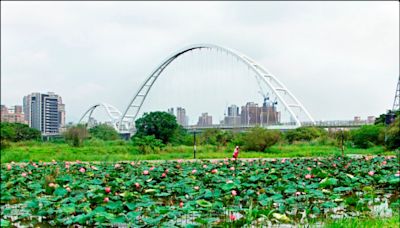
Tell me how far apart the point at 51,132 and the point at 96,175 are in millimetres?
23694

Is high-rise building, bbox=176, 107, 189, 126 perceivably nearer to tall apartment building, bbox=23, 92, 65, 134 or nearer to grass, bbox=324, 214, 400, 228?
tall apartment building, bbox=23, 92, 65, 134

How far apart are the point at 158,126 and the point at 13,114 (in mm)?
13475

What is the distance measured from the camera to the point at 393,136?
60.8 feet

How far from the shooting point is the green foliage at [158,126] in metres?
24.9

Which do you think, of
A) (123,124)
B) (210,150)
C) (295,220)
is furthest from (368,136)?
(123,124)

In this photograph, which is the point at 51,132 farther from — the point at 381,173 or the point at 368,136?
the point at 381,173

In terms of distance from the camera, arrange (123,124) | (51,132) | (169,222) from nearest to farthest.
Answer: (169,222) < (51,132) < (123,124)

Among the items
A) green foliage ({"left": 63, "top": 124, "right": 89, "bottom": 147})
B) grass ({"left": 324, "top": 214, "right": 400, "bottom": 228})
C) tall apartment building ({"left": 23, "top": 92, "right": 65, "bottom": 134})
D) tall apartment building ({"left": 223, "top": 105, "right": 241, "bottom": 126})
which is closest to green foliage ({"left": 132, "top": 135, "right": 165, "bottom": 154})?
green foliage ({"left": 63, "top": 124, "right": 89, "bottom": 147})

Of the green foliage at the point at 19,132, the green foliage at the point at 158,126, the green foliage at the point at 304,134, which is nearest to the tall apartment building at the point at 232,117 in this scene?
the green foliage at the point at 304,134

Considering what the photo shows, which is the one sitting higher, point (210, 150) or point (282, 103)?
point (282, 103)

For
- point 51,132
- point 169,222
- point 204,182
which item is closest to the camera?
point 169,222

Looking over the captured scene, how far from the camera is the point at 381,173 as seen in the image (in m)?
7.16

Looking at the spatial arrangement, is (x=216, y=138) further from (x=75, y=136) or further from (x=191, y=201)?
(x=191, y=201)

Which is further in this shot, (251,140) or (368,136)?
(368,136)
